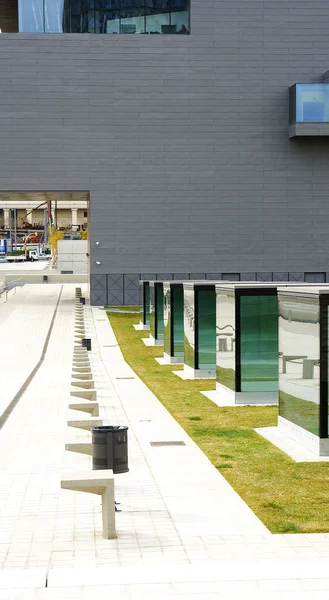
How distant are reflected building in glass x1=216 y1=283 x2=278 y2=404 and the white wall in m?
71.1

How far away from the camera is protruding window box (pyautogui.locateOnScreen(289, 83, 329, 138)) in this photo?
56.0m

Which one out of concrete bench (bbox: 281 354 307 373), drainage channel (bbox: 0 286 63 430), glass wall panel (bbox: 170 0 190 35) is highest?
glass wall panel (bbox: 170 0 190 35)

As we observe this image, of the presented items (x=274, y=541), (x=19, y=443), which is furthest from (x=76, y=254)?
(x=274, y=541)

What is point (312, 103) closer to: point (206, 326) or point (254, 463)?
point (206, 326)

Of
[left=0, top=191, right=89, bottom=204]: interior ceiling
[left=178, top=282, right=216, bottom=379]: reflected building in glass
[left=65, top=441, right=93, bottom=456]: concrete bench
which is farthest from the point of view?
[left=0, top=191, right=89, bottom=204]: interior ceiling

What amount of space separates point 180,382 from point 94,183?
3512 centimetres

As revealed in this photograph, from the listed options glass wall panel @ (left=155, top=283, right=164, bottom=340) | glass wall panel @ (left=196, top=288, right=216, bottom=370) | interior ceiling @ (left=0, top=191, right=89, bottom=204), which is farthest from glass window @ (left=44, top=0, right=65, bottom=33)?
glass wall panel @ (left=196, top=288, right=216, bottom=370)

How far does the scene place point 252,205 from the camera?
58125 millimetres

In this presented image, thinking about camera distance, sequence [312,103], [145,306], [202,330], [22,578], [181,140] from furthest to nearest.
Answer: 1. [181,140]
2. [312,103]
3. [145,306]
4. [202,330]
5. [22,578]

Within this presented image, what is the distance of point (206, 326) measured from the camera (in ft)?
79.0

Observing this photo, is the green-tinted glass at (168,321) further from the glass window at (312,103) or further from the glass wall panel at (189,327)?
the glass window at (312,103)

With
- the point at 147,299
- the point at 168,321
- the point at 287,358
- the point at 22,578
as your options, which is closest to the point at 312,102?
the point at 147,299

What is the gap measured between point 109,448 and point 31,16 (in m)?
50.9

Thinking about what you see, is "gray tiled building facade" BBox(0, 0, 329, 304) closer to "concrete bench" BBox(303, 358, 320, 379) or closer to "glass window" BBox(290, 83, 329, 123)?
"glass window" BBox(290, 83, 329, 123)
